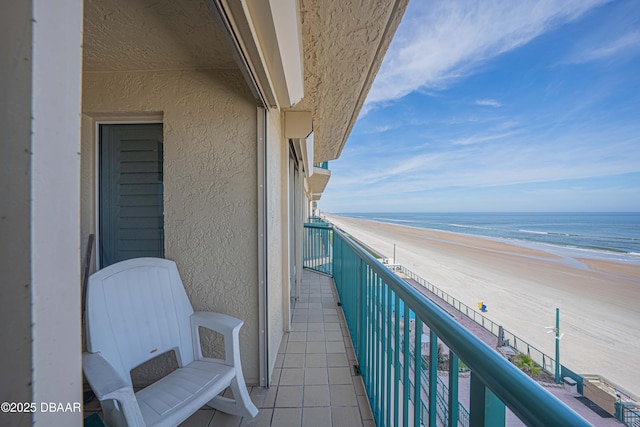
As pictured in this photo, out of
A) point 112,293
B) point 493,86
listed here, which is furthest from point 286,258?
point 493,86

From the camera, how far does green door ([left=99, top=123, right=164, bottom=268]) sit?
1936 mm

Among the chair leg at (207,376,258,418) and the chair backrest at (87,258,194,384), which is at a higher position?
the chair backrest at (87,258,194,384)

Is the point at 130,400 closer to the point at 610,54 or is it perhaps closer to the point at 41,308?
the point at 41,308

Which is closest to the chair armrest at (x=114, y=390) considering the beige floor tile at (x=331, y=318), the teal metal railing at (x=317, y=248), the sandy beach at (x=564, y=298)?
the beige floor tile at (x=331, y=318)

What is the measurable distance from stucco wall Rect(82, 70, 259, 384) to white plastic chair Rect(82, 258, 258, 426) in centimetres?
18

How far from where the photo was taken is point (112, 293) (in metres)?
1.42

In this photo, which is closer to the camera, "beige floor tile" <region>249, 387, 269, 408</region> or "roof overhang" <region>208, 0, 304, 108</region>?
"roof overhang" <region>208, 0, 304, 108</region>

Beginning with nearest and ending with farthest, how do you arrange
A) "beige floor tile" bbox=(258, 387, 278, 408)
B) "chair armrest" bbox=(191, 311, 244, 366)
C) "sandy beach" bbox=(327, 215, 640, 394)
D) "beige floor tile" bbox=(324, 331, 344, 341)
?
"chair armrest" bbox=(191, 311, 244, 366) → "beige floor tile" bbox=(258, 387, 278, 408) → "beige floor tile" bbox=(324, 331, 344, 341) → "sandy beach" bbox=(327, 215, 640, 394)

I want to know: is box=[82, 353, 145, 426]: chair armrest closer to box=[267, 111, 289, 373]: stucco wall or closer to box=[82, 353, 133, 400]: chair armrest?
box=[82, 353, 133, 400]: chair armrest

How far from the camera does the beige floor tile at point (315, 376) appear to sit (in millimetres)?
1969

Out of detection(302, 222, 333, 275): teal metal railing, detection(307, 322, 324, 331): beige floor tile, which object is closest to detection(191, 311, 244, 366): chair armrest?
detection(307, 322, 324, 331): beige floor tile

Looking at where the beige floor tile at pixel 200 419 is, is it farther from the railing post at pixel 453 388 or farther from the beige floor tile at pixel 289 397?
the railing post at pixel 453 388

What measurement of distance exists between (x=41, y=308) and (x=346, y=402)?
1.88 m

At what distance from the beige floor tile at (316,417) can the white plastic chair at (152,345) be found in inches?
12.2
